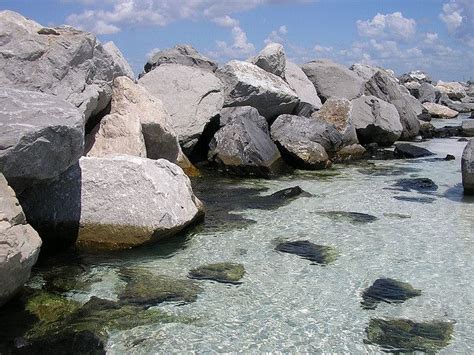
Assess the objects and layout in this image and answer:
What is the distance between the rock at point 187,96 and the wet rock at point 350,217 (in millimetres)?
6141

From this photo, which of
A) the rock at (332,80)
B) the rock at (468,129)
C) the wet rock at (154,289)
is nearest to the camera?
the wet rock at (154,289)

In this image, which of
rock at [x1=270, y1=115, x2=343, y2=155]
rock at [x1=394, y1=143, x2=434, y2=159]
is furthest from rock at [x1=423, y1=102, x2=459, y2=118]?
rock at [x1=270, y1=115, x2=343, y2=155]

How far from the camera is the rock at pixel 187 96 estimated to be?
17.0 meters

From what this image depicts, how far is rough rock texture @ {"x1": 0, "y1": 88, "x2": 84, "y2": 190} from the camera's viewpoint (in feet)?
24.9

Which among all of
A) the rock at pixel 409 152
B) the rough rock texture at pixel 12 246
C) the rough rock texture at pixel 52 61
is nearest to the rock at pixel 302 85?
the rock at pixel 409 152

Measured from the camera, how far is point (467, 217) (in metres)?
12.2

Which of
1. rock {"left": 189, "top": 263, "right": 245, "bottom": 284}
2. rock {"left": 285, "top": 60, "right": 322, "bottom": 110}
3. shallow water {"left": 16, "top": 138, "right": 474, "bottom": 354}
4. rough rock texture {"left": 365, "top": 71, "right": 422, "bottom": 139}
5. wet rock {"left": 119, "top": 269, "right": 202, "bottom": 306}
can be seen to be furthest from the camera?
rough rock texture {"left": 365, "top": 71, "right": 422, "bottom": 139}

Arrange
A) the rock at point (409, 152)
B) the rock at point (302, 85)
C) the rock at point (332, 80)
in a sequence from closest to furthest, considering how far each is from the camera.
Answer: the rock at point (409, 152) < the rock at point (302, 85) < the rock at point (332, 80)

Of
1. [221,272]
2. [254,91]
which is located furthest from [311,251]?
[254,91]

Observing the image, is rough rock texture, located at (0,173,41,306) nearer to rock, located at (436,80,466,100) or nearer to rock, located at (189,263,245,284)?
rock, located at (189,263,245,284)

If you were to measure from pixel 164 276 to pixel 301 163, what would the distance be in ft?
33.2

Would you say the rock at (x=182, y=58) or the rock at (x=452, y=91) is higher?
the rock at (x=182, y=58)

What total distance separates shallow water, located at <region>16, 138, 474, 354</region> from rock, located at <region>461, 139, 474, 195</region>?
304mm

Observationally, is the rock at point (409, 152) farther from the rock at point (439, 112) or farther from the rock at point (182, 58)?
the rock at point (439, 112)
